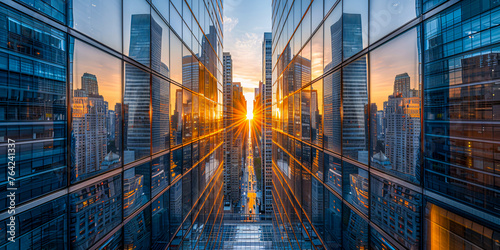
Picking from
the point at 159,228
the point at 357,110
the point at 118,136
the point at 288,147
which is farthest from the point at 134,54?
the point at 288,147

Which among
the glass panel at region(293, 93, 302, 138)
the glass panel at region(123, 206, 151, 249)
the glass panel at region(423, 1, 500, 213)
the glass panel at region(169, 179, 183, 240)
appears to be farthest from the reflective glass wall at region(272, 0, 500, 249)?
the glass panel at region(123, 206, 151, 249)

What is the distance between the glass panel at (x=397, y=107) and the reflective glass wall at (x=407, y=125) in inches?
0.8

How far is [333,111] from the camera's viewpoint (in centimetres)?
621

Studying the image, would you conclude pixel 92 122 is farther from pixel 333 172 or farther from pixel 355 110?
pixel 333 172

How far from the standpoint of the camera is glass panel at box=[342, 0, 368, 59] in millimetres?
4723

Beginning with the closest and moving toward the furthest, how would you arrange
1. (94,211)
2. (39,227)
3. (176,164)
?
(39,227), (94,211), (176,164)

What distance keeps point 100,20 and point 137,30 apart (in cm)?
141

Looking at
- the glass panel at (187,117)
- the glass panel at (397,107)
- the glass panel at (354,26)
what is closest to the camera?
the glass panel at (397,107)

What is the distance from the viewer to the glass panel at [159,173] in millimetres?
6246

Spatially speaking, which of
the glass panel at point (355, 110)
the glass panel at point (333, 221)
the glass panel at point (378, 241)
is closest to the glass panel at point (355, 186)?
the glass panel at point (355, 110)

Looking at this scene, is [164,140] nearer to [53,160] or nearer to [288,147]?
[53,160]

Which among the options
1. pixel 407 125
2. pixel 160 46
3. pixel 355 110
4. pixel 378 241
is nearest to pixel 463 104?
pixel 407 125

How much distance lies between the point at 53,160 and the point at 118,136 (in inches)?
59.9

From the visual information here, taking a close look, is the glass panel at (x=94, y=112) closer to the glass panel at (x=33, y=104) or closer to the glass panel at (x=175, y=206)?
the glass panel at (x=33, y=104)
